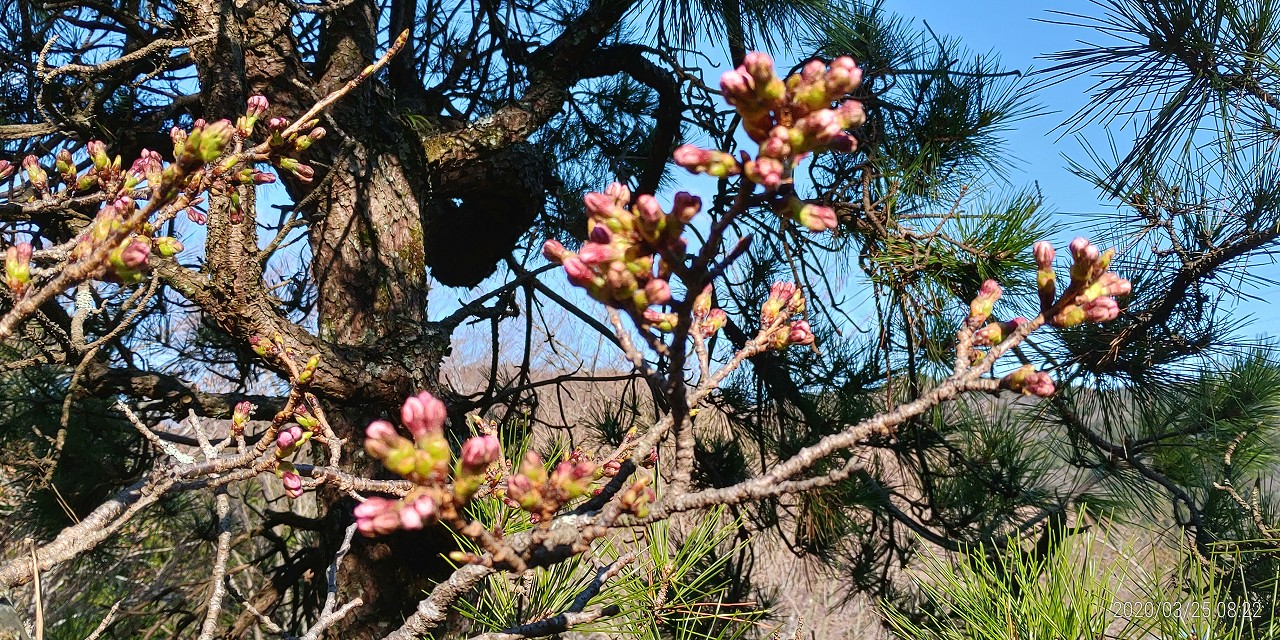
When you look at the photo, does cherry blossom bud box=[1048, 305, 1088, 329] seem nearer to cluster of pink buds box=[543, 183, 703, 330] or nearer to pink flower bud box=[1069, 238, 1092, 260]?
pink flower bud box=[1069, 238, 1092, 260]

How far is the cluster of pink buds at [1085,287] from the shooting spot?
57 centimetres

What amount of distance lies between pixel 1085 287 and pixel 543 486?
1.40ft

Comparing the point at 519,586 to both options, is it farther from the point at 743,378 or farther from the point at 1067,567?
the point at 743,378

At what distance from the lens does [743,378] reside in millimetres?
2346

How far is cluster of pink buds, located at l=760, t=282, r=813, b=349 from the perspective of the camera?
0.62 m

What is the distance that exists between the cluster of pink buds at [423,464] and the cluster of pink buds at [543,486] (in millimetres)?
42

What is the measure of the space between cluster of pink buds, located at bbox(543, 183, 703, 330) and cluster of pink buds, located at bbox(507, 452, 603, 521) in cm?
10

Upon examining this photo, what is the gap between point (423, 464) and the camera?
0.41 m

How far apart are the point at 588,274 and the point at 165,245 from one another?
20.9 inches

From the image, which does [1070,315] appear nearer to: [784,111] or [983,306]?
[983,306]

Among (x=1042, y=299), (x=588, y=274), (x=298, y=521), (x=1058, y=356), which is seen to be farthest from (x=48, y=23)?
(x=1058, y=356)

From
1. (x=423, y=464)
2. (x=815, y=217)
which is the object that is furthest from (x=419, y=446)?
(x=815, y=217)

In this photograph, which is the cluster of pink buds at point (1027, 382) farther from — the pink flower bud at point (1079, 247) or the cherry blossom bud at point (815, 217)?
the cherry blossom bud at point (815, 217)

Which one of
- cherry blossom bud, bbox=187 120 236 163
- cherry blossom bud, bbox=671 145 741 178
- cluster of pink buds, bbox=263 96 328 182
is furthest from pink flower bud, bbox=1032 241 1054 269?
cluster of pink buds, bbox=263 96 328 182
